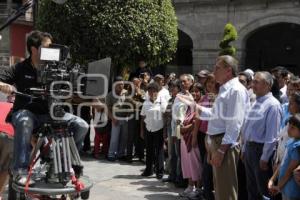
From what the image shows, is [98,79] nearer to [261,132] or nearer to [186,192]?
[261,132]

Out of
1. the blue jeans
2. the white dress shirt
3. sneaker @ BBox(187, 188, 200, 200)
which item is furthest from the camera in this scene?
sneaker @ BBox(187, 188, 200, 200)

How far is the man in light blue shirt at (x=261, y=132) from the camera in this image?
5.63 metres

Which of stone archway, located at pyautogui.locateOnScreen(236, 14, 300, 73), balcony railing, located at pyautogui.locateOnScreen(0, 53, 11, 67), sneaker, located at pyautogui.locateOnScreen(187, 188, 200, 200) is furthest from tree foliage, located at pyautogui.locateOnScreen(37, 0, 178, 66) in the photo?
balcony railing, located at pyautogui.locateOnScreen(0, 53, 11, 67)

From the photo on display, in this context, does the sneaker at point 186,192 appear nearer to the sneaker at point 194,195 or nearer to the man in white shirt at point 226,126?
the sneaker at point 194,195

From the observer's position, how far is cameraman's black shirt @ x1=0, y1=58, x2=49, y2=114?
5043 millimetres

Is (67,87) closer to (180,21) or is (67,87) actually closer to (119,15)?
(119,15)

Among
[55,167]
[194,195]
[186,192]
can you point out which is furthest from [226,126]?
[186,192]

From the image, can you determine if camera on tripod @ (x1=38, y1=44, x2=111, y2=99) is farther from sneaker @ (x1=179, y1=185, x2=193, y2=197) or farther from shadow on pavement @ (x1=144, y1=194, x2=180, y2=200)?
sneaker @ (x1=179, y1=185, x2=193, y2=197)

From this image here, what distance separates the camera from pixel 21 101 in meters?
5.06

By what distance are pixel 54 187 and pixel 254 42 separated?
67.3 feet

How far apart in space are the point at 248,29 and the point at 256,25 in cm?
38

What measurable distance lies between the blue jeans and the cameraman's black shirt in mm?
90

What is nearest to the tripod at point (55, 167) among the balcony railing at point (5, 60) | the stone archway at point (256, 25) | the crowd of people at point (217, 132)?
the crowd of people at point (217, 132)

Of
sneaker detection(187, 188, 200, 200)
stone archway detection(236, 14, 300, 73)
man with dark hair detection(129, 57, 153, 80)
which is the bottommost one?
sneaker detection(187, 188, 200, 200)
